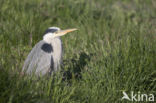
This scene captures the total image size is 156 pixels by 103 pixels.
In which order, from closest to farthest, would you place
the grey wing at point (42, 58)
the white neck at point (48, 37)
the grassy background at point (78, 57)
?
1. the grassy background at point (78, 57)
2. the grey wing at point (42, 58)
3. the white neck at point (48, 37)

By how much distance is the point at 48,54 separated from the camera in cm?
450

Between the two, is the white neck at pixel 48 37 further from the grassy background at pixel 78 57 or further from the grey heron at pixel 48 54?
the grassy background at pixel 78 57

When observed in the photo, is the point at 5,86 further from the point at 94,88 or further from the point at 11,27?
the point at 11,27

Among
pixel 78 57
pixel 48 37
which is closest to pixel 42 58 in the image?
pixel 48 37

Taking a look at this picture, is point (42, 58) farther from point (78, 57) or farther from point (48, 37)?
point (78, 57)

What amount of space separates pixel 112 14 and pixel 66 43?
227 centimetres

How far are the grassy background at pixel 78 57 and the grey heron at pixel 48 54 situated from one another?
16cm

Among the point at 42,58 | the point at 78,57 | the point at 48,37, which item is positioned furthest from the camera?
the point at 78,57

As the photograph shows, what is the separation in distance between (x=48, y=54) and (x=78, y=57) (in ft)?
2.12

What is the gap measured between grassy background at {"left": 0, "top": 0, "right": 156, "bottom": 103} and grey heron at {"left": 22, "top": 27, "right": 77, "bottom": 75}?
0.16 m

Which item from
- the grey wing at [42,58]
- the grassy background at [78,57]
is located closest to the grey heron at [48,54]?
the grey wing at [42,58]

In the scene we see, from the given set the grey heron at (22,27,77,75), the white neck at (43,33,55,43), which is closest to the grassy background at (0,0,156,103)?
the grey heron at (22,27,77,75)

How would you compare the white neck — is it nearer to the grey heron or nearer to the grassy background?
the grey heron

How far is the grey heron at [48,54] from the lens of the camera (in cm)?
431
